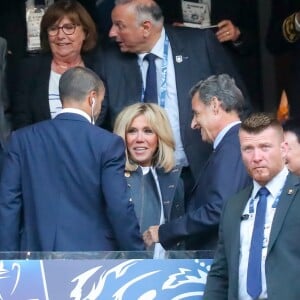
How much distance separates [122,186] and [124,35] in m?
1.52

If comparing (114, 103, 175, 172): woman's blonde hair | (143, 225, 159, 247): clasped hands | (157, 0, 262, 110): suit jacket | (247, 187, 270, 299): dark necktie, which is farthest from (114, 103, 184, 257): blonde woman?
(247, 187, 270, 299): dark necktie

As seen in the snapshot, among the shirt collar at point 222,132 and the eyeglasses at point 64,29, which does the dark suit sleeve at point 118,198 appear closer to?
the shirt collar at point 222,132

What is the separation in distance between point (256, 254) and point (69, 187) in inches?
46.8

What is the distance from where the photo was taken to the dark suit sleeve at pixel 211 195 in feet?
23.9

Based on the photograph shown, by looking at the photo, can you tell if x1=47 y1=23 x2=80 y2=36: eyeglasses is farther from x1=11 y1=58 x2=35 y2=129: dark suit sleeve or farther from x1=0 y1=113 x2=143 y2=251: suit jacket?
x1=0 y1=113 x2=143 y2=251: suit jacket

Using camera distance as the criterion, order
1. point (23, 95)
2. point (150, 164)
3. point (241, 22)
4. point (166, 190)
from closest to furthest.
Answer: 1. point (166, 190)
2. point (150, 164)
3. point (23, 95)
4. point (241, 22)

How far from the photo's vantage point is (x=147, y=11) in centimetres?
845

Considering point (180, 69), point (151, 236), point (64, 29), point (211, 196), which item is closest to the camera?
point (211, 196)

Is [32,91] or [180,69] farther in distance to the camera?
[32,91]

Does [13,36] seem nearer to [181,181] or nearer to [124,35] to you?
[124,35]

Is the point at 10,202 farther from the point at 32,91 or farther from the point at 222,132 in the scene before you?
the point at 32,91

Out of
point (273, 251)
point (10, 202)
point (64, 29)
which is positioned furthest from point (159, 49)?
point (273, 251)

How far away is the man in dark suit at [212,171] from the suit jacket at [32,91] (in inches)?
43.4

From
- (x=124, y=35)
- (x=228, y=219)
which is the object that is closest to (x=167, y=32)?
(x=124, y=35)
